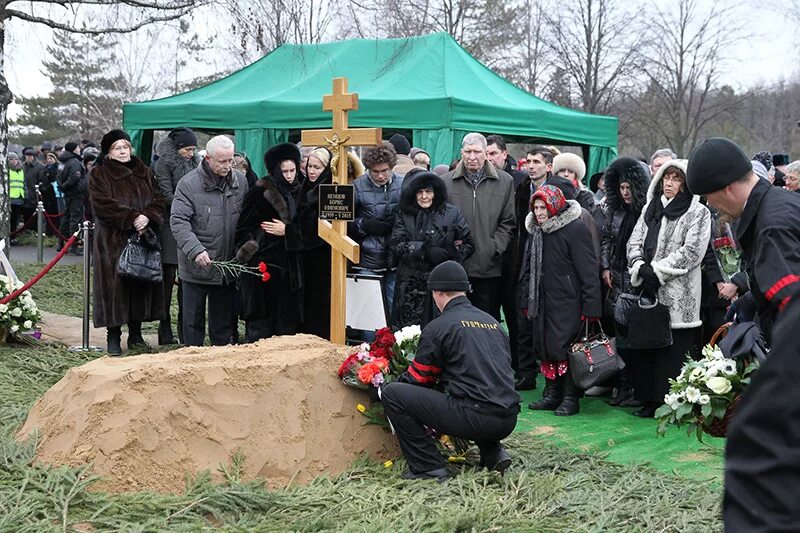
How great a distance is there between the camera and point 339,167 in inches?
292

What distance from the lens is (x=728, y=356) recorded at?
439 cm

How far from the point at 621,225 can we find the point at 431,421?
289cm

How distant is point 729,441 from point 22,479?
4.47 meters

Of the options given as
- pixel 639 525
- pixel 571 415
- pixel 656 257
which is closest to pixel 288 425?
pixel 639 525

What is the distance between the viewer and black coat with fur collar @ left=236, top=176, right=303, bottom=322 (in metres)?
8.16

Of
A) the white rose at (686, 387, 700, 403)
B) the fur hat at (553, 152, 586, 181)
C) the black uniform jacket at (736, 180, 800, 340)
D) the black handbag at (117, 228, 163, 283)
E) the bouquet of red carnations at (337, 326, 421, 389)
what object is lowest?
the bouquet of red carnations at (337, 326, 421, 389)

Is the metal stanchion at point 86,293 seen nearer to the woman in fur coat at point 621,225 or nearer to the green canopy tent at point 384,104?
the green canopy tent at point 384,104

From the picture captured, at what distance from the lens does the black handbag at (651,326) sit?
691cm

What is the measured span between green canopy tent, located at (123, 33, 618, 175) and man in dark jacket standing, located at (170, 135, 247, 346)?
4.30 m

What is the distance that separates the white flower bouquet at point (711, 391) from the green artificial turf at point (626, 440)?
129 cm

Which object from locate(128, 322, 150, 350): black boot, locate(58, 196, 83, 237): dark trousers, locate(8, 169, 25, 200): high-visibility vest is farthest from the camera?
locate(8, 169, 25, 200): high-visibility vest

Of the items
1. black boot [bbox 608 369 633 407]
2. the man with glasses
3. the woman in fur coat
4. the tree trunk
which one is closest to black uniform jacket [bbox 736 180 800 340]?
the woman in fur coat

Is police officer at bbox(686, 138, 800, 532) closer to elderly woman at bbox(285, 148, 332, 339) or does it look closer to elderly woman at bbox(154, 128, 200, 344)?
elderly woman at bbox(285, 148, 332, 339)

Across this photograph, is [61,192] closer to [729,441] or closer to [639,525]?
[639,525]
